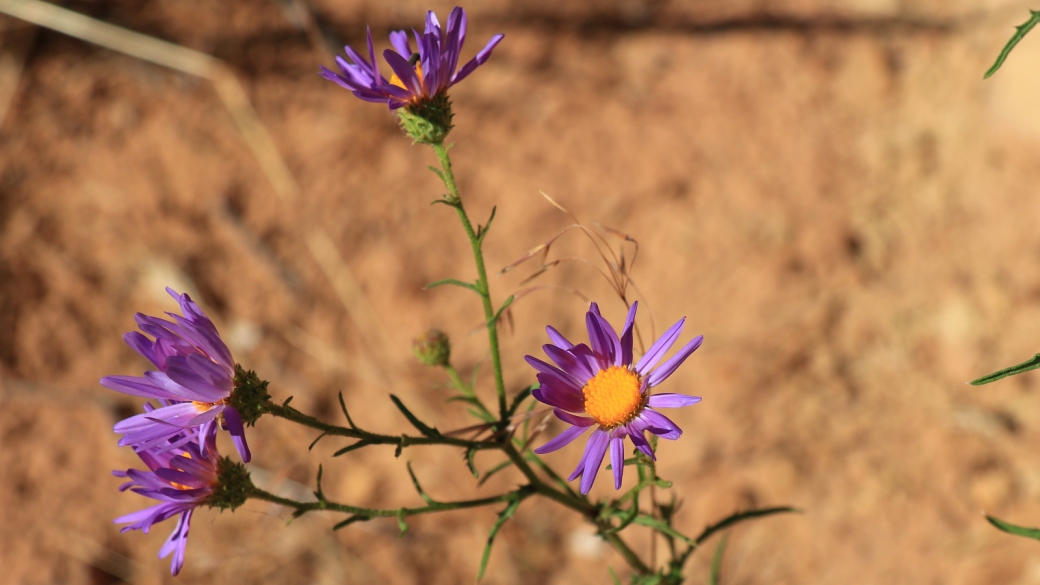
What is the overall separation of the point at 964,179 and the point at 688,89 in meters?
1.46

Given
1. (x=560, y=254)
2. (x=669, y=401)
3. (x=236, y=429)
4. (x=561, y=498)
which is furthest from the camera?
(x=560, y=254)

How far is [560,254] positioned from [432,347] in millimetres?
1774

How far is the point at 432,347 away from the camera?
217cm

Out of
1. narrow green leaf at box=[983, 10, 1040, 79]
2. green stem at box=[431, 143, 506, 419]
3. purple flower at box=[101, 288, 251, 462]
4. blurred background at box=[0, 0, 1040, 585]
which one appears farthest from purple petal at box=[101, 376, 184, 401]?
blurred background at box=[0, 0, 1040, 585]

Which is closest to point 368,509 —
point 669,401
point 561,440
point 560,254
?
point 561,440

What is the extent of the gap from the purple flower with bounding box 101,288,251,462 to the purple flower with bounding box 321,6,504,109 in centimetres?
60

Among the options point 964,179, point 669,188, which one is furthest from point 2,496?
point 964,179

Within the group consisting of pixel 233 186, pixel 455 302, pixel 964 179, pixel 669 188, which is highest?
pixel 964 179

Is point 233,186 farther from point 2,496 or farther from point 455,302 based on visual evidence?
point 2,496

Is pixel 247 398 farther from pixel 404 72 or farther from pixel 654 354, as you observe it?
pixel 654 354

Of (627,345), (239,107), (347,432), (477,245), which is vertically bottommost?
(347,432)

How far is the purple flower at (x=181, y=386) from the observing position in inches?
62.8

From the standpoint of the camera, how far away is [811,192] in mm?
4020

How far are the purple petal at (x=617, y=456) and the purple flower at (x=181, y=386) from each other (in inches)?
29.3
